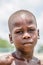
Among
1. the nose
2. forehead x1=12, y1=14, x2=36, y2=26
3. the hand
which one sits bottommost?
the hand

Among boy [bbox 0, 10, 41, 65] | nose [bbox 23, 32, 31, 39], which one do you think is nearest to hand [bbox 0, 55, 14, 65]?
boy [bbox 0, 10, 41, 65]

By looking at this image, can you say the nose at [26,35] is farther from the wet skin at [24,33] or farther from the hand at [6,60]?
the hand at [6,60]

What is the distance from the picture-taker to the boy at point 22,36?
2.71 ft

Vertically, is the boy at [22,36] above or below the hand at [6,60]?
above

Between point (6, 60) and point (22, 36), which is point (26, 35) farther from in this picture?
point (6, 60)

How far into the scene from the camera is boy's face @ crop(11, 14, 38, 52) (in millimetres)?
822

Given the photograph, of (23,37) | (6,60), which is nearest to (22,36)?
(23,37)

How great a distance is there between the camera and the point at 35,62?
0.92 m

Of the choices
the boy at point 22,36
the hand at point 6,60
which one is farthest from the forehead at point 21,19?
the hand at point 6,60

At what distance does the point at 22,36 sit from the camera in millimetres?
824

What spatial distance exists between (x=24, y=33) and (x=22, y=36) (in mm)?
13

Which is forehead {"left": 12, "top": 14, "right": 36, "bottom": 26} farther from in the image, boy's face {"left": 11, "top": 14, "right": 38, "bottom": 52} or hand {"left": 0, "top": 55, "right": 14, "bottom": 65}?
hand {"left": 0, "top": 55, "right": 14, "bottom": 65}

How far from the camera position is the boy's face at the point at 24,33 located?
2.70ft

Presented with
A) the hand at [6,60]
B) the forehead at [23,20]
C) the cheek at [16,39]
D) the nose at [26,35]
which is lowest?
the hand at [6,60]
